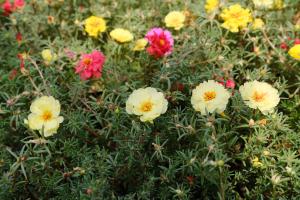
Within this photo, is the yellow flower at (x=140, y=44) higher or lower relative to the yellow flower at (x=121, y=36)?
lower

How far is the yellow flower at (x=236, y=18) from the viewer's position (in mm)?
Result: 2830

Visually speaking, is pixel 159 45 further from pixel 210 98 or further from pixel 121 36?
pixel 210 98

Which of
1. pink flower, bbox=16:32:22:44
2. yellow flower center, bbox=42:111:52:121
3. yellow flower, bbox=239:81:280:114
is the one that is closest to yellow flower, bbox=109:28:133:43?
pink flower, bbox=16:32:22:44

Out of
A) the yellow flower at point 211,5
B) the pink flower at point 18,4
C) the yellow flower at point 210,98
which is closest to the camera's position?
the yellow flower at point 210,98

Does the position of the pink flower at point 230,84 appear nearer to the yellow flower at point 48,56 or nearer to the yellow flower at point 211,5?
the yellow flower at point 211,5

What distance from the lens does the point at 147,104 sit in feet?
7.32

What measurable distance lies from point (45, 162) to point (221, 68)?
47.9 inches

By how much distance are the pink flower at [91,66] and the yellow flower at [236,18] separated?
34.1 inches

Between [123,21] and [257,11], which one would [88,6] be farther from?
[257,11]

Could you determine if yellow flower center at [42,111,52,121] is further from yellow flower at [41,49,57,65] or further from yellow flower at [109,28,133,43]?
yellow flower at [109,28,133,43]

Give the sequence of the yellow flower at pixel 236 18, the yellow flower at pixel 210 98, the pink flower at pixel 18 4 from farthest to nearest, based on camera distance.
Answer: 1. the pink flower at pixel 18 4
2. the yellow flower at pixel 236 18
3. the yellow flower at pixel 210 98

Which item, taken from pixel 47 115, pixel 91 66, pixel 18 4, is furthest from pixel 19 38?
pixel 47 115

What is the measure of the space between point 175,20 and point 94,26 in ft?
1.96

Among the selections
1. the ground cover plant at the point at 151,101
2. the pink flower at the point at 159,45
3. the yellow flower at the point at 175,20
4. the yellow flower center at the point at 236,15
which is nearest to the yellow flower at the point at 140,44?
the ground cover plant at the point at 151,101
